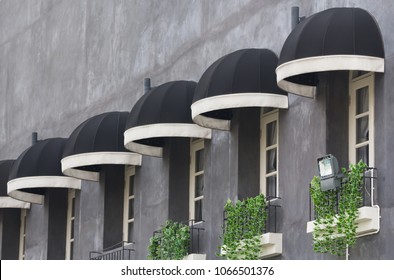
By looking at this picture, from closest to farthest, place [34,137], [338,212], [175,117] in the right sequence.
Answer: [338,212]
[175,117]
[34,137]

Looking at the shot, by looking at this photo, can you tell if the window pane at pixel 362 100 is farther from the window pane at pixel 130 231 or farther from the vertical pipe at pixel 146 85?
the window pane at pixel 130 231

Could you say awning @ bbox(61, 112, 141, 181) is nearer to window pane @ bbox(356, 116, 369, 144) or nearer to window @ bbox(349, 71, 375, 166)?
window @ bbox(349, 71, 375, 166)

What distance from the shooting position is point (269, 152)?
24.6 m

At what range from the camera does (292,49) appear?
22.0 meters

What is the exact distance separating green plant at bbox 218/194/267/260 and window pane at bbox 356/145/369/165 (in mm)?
2137

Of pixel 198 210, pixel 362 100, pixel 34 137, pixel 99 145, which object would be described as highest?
pixel 34 137

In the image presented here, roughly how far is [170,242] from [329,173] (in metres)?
5.49

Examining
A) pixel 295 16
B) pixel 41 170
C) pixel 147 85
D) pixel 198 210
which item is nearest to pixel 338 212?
pixel 295 16

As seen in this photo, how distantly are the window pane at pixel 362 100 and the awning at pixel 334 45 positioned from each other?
87 centimetres

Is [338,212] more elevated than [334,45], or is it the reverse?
[334,45]

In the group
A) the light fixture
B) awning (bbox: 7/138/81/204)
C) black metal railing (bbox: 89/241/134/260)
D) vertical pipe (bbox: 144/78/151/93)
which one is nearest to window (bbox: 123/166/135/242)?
black metal railing (bbox: 89/241/134/260)

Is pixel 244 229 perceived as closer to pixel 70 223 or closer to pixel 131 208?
pixel 131 208

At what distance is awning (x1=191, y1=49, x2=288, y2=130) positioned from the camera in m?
23.6

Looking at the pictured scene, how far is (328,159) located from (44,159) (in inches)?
421
